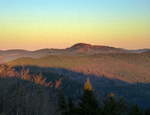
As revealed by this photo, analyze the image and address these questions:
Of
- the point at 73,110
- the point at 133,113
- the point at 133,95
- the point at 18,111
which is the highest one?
the point at 18,111

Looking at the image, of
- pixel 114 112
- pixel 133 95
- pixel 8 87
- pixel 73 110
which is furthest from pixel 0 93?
pixel 133 95

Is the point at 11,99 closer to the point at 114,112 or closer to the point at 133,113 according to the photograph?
the point at 114,112

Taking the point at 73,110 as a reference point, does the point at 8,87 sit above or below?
above

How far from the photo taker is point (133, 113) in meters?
35.7

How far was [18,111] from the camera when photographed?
1117 centimetres

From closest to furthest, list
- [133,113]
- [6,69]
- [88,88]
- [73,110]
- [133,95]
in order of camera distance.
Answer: [6,69] < [73,110] < [88,88] < [133,113] < [133,95]

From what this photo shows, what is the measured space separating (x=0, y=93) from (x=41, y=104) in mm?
1334

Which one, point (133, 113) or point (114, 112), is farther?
point (133, 113)

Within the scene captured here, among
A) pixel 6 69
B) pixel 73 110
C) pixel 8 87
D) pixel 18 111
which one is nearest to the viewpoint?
pixel 18 111

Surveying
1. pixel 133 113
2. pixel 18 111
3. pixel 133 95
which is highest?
pixel 18 111

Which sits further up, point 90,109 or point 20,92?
point 20,92

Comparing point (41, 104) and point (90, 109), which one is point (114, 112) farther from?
point (41, 104)

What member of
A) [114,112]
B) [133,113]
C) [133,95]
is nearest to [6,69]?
[114,112]

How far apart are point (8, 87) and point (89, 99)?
1270 centimetres
